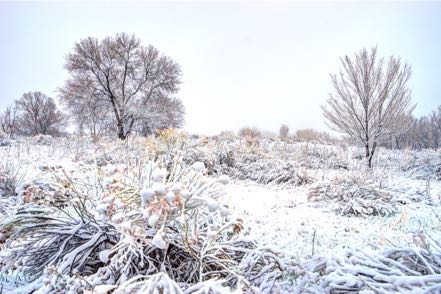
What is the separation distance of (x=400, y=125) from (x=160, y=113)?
56.3 feet

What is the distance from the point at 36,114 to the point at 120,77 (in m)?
17.8

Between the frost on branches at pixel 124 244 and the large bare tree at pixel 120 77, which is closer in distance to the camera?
the frost on branches at pixel 124 244

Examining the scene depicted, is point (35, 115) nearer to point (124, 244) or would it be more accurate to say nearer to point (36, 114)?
point (36, 114)

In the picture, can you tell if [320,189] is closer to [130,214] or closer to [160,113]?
[130,214]

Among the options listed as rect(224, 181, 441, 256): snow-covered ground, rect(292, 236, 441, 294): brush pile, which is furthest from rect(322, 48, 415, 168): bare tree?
rect(292, 236, 441, 294): brush pile

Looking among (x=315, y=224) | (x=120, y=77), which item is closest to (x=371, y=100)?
(x=315, y=224)

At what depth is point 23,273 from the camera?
2.13 metres

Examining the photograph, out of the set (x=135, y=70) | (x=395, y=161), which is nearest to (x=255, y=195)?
(x=395, y=161)

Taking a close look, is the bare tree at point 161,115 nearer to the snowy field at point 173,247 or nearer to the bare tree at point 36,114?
the bare tree at point 36,114

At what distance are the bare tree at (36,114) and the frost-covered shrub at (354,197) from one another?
35.2 metres

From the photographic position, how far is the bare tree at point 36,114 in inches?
1351

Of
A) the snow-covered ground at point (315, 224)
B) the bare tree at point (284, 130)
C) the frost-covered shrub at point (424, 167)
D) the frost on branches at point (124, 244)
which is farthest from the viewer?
the bare tree at point (284, 130)

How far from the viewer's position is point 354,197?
492 cm

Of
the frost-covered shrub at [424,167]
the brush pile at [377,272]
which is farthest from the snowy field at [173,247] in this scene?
the frost-covered shrub at [424,167]
